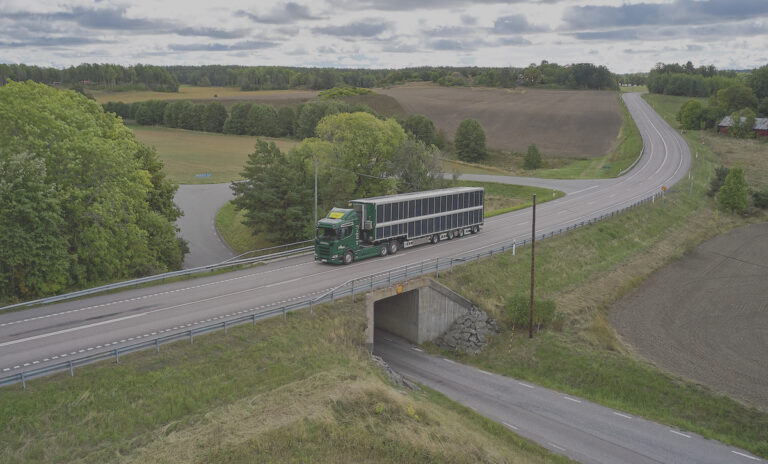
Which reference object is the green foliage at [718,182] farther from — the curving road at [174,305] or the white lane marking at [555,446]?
the white lane marking at [555,446]

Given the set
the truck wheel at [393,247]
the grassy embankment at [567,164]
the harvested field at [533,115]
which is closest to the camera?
the truck wheel at [393,247]

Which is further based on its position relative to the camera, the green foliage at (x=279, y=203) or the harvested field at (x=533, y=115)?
the harvested field at (x=533, y=115)

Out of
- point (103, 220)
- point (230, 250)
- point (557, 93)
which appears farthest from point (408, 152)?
point (557, 93)

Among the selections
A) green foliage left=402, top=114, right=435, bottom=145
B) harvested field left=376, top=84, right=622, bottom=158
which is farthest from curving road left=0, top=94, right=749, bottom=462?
harvested field left=376, top=84, right=622, bottom=158

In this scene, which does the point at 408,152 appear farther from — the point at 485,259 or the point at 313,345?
the point at 313,345

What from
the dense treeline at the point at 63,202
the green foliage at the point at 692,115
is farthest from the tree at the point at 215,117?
the green foliage at the point at 692,115

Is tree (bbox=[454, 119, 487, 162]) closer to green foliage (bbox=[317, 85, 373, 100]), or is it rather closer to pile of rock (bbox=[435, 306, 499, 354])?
green foliage (bbox=[317, 85, 373, 100])
